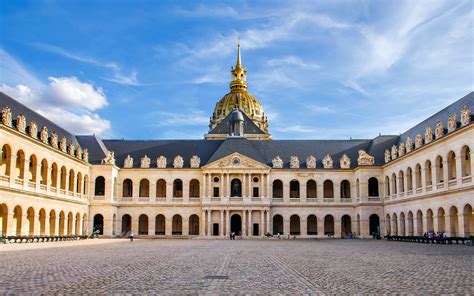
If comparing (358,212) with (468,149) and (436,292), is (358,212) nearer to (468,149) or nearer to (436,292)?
(468,149)

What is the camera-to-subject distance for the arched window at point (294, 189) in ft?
261

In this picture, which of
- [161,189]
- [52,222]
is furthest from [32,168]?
[161,189]

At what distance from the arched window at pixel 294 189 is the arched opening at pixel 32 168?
37.9 metres

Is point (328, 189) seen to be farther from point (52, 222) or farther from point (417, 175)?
point (52, 222)

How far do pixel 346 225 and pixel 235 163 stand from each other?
1909cm

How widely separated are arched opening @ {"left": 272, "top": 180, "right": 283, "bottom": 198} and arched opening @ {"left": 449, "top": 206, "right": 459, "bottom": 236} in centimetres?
3207

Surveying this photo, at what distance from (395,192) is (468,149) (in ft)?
68.5

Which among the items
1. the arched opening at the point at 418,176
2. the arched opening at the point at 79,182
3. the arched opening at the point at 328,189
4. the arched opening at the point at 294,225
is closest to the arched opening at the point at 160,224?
the arched opening at the point at 79,182

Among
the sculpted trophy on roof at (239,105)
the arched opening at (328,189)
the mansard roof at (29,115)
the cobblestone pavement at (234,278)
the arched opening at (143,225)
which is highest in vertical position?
the sculpted trophy on roof at (239,105)

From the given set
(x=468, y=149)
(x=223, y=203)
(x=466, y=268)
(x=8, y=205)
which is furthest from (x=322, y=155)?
(x=466, y=268)

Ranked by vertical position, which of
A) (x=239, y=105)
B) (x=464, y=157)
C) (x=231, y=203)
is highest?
(x=239, y=105)

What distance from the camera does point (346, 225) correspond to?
79062 mm

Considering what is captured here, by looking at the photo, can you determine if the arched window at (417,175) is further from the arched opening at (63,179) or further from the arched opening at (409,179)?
the arched opening at (63,179)

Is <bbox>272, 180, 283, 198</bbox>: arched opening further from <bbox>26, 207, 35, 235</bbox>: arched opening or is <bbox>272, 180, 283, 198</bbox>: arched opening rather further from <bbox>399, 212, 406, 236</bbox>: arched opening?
<bbox>26, 207, 35, 235</bbox>: arched opening
